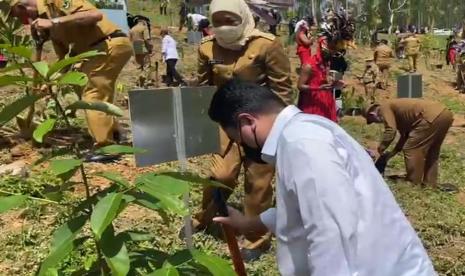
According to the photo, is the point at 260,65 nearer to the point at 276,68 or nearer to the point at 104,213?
the point at 276,68

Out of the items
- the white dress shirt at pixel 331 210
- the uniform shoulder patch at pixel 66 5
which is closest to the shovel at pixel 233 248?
the white dress shirt at pixel 331 210

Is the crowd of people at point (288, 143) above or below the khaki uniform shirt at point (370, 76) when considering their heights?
above

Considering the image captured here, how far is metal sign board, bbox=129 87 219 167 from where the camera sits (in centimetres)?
325

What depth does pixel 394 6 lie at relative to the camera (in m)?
42.1

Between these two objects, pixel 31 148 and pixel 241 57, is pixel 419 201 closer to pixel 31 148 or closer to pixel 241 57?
pixel 241 57

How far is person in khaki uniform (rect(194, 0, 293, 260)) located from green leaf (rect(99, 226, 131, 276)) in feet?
7.81

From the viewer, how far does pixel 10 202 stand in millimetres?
1784

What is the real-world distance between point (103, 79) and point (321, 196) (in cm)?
422

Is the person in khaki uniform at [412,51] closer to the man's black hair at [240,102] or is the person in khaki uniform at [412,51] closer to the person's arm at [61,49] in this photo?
the person's arm at [61,49]

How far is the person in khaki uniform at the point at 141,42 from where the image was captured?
1410 centimetres

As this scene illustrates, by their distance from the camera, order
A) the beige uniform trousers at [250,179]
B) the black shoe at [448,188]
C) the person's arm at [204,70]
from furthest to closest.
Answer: the black shoe at [448,188], the person's arm at [204,70], the beige uniform trousers at [250,179]

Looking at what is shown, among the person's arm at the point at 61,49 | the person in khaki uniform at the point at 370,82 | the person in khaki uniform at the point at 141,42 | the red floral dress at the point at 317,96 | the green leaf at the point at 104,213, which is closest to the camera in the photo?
the green leaf at the point at 104,213

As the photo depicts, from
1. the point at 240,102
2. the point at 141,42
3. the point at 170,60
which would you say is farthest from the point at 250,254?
the point at 141,42

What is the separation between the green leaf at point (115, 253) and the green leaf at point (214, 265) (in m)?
0.20
